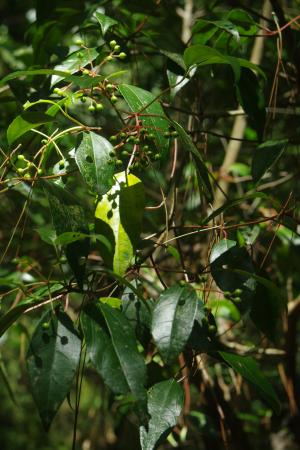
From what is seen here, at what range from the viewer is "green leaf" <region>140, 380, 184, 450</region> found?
71 centimetres

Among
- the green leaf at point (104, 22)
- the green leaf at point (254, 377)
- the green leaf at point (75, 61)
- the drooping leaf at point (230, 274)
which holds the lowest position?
the green leaf at point (254, 377)

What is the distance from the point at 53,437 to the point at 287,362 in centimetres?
274

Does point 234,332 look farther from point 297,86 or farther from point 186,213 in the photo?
point 297,86

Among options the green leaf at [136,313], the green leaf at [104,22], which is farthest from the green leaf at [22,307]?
the green leaf at [104,22]

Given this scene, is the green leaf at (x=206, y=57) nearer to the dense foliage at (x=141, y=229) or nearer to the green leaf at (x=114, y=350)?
the dense foliage at (x=141, y=229)

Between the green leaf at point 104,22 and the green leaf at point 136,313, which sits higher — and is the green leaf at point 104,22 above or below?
above

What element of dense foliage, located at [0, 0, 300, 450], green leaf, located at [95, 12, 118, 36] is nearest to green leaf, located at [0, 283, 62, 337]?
dense foliage, located at [0, 0, 300, 450]

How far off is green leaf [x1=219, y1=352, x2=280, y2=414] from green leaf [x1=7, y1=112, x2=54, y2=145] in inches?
15.8

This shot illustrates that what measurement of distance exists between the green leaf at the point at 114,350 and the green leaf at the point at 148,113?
258 millimetres

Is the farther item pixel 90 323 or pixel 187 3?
pixel 187 3

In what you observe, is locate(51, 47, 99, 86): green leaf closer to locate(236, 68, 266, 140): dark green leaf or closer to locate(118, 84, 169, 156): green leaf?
locate(118, 84, 169, 156): green leaf

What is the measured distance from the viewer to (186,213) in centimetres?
156

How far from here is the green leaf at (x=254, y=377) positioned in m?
0.76

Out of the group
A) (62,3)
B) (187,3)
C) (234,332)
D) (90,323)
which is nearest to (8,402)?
(234,332)
